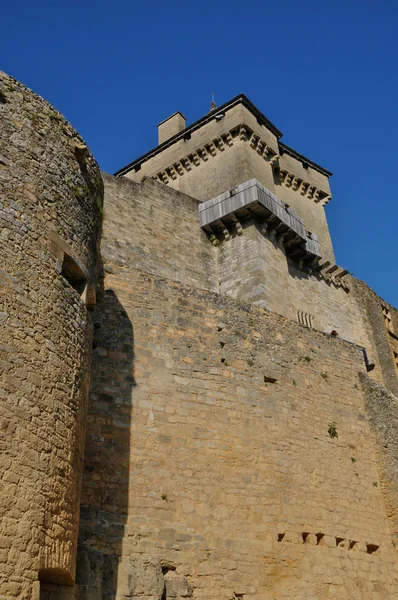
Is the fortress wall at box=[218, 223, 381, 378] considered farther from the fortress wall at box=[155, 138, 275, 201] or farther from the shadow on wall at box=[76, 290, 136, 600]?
the shadow on wall at box=[76, 290, 136, 600]

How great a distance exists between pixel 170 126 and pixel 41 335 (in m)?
19.2

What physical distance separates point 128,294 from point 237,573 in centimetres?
395

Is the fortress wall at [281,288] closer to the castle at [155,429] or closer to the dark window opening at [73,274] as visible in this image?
the castle at [155,429]

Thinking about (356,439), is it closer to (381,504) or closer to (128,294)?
(381,504)

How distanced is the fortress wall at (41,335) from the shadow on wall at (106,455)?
1015 millimetres

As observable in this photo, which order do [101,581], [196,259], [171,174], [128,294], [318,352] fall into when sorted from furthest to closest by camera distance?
Result: [171,174]
[196,259]
[318,352]
[128,294]
[101,581]

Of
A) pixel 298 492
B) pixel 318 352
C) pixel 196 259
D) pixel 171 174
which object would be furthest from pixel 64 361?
pixel 171 174

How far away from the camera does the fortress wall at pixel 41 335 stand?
4.77 m

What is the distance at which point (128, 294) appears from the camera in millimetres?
8953

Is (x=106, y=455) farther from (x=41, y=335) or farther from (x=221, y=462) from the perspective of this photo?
(x=41, y=335)

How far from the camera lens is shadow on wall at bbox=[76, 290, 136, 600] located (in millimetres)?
6422

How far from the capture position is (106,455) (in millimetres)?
7453

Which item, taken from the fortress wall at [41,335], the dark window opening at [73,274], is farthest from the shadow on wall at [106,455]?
the dark window opening at [73,274]

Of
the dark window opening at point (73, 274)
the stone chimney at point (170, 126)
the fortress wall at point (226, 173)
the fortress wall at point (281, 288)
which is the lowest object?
the dark window opening at point (73, 274)
